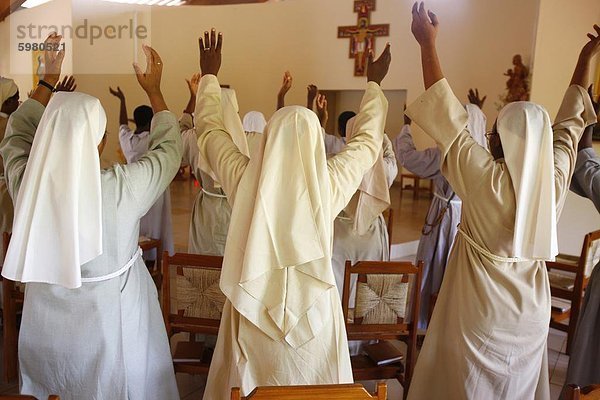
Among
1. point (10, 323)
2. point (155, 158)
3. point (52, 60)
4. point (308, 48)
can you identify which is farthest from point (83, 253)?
point (308, 48)

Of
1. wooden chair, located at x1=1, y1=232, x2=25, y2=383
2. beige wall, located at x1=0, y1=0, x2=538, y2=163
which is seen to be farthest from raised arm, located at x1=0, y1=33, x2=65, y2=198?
beige wall, located at x1=0, y1=0, x2=538, y2=163

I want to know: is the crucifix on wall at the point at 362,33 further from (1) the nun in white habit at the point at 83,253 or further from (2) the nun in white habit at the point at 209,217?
(1) the nun in white habit at the point at 83,253

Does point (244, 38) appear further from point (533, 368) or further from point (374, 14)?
point (533, 368)

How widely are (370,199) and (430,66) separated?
1.13 m

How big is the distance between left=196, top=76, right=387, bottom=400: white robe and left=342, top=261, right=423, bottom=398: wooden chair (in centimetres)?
49

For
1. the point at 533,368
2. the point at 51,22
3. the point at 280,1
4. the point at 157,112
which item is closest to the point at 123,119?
the point at 157,112

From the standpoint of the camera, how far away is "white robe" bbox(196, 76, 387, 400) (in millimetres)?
1711

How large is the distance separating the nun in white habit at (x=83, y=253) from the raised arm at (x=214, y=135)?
120 millimetres

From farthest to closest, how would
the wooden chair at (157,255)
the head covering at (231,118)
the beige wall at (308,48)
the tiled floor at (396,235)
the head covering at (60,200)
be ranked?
the beige wall at (308,48)
the wooden chair at (157,255)
the head covering at (231,118)
the tiled floor at (396,235)
the head covering at (60,200)

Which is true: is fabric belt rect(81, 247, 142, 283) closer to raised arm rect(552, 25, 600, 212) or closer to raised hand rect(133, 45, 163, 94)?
raised hand rect(133, 45, 163, 94)

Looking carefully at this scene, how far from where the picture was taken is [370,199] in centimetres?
304

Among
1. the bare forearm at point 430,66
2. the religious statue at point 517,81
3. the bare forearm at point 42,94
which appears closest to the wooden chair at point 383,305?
the bare forearm at point 430,66

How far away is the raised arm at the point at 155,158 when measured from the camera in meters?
1.76

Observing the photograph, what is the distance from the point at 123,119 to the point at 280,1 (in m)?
7.25
